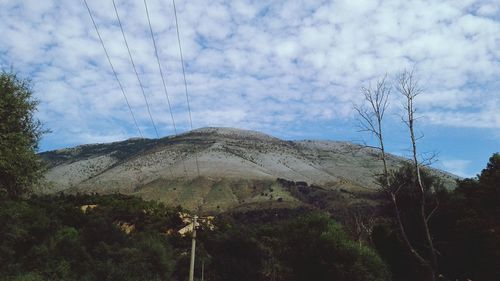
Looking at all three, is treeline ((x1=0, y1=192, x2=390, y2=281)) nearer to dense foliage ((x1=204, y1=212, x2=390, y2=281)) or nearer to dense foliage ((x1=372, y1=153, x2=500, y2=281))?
dense foliage ((x1=204, y1=212, x2=390, y2=281))

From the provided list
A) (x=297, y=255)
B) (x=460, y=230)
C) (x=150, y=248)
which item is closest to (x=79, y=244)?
(x=150, y=248)

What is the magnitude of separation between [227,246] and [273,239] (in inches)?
275

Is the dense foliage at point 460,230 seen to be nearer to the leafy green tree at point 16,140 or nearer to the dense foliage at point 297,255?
the dense foliage at point 297,255

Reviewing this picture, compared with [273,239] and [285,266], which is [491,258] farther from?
[273,239]

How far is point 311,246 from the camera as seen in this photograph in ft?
175

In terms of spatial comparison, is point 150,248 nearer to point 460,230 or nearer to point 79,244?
point 79,244

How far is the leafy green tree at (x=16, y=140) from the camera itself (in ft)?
88.6

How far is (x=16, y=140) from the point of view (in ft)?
91.1

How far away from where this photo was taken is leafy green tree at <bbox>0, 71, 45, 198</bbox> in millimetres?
27000

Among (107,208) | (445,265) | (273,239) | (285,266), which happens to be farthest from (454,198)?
(107,208)

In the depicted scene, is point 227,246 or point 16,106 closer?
point 16,106

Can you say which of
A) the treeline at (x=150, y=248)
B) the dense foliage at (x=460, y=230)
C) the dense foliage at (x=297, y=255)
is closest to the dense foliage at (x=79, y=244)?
the treeline at (x=150, y=248)

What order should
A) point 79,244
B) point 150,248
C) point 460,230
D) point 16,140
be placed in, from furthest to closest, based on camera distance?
1. point 150,248
2. point 79,244
3. point 460,230
4. point 16,140

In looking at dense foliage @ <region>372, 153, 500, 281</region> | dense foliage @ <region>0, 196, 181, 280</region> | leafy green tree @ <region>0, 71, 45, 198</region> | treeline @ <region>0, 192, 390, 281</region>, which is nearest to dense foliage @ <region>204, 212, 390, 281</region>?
treeline @ <region>0, 192, 390, 281</region>
